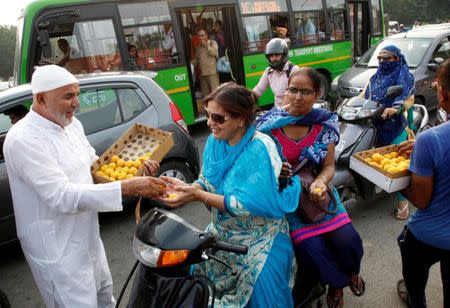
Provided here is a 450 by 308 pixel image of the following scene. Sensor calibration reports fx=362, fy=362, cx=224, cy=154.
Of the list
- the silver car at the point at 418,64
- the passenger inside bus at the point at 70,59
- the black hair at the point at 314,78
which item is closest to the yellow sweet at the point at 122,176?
the black hair at the point at 314,78

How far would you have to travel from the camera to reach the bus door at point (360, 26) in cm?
1060

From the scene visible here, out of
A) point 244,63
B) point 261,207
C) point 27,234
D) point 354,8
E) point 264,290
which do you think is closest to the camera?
point 261,207

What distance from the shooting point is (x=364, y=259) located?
3283 millimetres

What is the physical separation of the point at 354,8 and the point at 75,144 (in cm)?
1052

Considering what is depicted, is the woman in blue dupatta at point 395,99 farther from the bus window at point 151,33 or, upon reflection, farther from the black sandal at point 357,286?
the bus window at point 151,33

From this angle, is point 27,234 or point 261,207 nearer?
point 261,207

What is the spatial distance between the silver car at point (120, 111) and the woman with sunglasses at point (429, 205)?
9.13 feet

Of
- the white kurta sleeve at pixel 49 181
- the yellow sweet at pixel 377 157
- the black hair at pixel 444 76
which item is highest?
the black hair at pixel 444 76

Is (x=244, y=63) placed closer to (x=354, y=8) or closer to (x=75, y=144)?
(x=354, y=8)

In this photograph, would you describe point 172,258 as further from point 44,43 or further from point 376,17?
point 376,17

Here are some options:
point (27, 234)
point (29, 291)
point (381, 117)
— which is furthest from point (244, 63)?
point (27, 234)

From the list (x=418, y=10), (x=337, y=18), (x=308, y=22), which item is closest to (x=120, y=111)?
(x=308, y=22)

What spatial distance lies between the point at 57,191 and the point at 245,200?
948 millimetres

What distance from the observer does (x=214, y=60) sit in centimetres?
816
